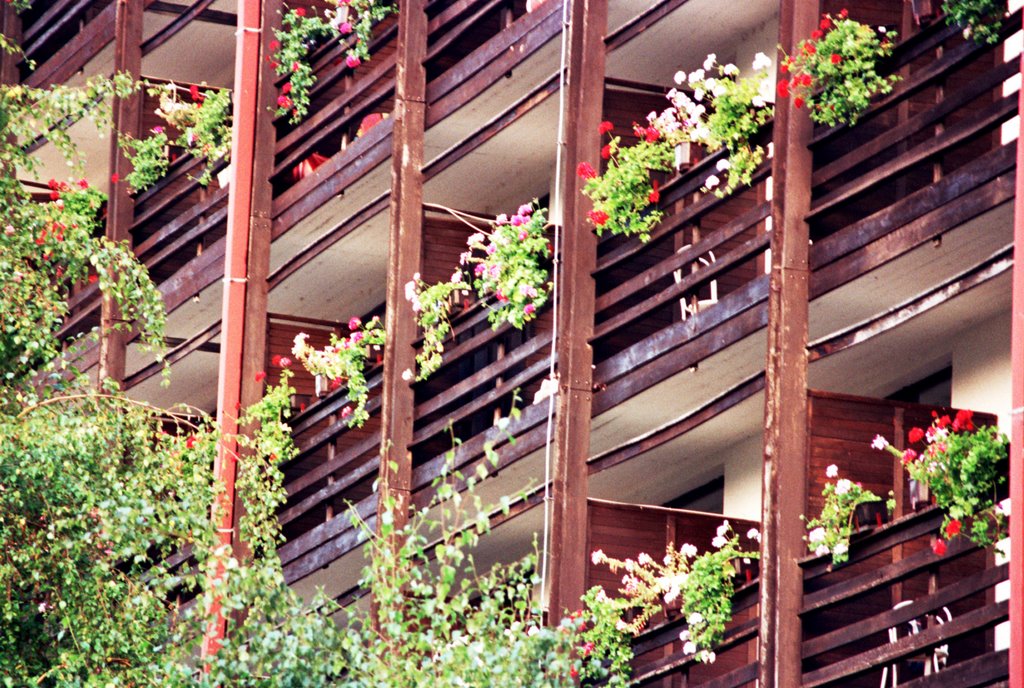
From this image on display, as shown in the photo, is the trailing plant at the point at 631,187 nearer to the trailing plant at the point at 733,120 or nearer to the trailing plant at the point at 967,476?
the trailing plant at the point at 733,120

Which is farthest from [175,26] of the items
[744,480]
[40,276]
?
[40,276]

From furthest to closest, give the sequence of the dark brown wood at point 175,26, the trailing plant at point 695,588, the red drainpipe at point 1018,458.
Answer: the dark brown wood at point 175,26 < the trailing plant at point 695,588 < the red drainpipe at point 1018,458

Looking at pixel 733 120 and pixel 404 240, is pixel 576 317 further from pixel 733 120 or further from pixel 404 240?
pixel 404 240

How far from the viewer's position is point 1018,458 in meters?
14.9

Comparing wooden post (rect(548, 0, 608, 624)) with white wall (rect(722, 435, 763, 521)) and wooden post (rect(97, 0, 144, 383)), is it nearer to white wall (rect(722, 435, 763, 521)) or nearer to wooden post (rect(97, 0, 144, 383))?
white wall (rect(722, 435, 763, 521))

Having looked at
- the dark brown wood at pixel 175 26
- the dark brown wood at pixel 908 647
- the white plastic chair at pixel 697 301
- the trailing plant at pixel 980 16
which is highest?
the dark brown wood at pixel 175 26

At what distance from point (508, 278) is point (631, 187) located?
1878 mm

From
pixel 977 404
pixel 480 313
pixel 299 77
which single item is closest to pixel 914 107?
pixel 977 404

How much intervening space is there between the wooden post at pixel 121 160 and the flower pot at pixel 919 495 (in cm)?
1307

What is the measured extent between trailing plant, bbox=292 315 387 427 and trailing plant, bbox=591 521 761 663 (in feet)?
15.4

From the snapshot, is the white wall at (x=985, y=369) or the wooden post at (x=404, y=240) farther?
the wooden post at (x=404, y=240)

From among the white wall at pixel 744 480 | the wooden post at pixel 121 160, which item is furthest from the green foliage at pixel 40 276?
the wooden post at pixel 121 160

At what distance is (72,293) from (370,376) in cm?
687

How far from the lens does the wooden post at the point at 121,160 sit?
2834 cm
